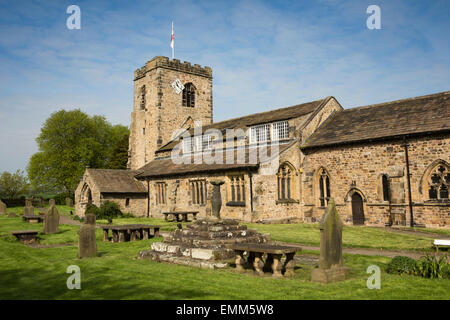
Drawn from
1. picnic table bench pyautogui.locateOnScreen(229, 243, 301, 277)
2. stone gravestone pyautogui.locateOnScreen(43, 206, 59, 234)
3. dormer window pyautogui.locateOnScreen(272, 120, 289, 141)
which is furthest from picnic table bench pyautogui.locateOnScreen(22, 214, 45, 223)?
picnic table bench pyautogui.locateOnScreen(229, 243, 301, 277)

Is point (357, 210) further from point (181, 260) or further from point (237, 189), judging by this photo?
point (181, 260)

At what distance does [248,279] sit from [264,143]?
21.1 m

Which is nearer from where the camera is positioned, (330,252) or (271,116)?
(330,252)

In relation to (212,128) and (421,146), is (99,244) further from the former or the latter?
(212,128)

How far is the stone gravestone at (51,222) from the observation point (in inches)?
790

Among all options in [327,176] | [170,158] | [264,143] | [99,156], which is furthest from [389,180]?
[99,156]

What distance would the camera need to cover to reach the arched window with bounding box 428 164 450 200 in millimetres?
20317

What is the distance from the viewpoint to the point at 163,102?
41.4 meters

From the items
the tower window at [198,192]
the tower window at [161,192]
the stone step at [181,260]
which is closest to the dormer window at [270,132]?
the tower window at [198,192]

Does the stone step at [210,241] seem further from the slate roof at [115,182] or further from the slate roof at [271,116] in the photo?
the slate roof at [115,182]

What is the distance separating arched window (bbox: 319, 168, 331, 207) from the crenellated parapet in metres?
23.6

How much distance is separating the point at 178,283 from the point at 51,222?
14.5 metres

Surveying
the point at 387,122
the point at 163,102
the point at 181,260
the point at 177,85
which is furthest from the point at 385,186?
the point at 177,85

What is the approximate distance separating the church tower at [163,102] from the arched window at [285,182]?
60.9 ft
